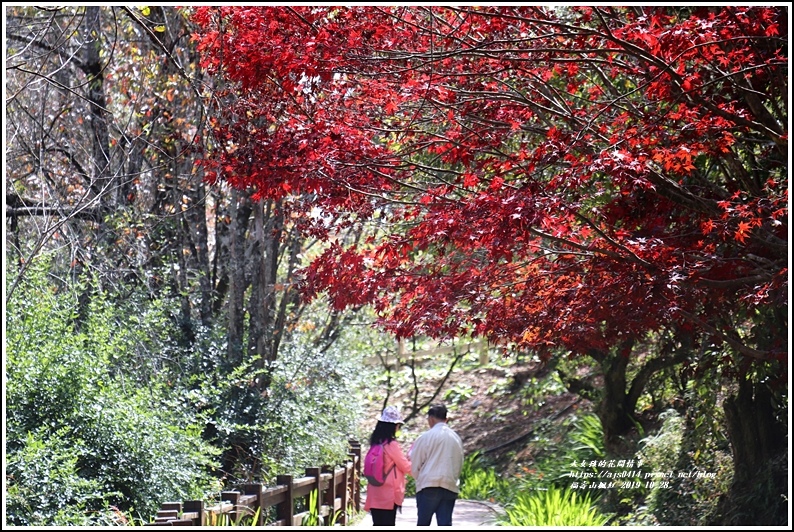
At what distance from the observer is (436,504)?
21.9 feet

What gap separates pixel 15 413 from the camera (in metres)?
6.53

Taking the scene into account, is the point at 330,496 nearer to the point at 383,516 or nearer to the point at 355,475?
the point at 355,475

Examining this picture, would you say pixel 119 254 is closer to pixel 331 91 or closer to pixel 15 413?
pixel 15 413

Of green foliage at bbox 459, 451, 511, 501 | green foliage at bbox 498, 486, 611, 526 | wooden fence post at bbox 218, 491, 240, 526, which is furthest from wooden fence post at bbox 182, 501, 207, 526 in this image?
green foliage at bbox 459, 451, 511, 501

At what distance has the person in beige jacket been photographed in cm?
661

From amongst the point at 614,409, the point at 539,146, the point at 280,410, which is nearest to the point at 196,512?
the point at 539,146

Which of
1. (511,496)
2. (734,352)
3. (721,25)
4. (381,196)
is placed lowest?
(511,496)

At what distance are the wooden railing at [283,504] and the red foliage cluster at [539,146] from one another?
1853mm

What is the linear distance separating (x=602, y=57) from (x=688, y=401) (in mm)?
5082

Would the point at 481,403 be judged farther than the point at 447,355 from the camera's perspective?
No

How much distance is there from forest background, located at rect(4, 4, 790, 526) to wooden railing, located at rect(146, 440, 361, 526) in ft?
1.69

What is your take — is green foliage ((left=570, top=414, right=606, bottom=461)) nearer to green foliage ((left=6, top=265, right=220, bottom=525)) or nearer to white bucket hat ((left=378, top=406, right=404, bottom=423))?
white bucket hat ((left=378, top=406, right=404, bottom=423))

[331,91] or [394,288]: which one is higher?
[331,91]

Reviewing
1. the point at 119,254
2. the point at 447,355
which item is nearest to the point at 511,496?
the point at 119,254
